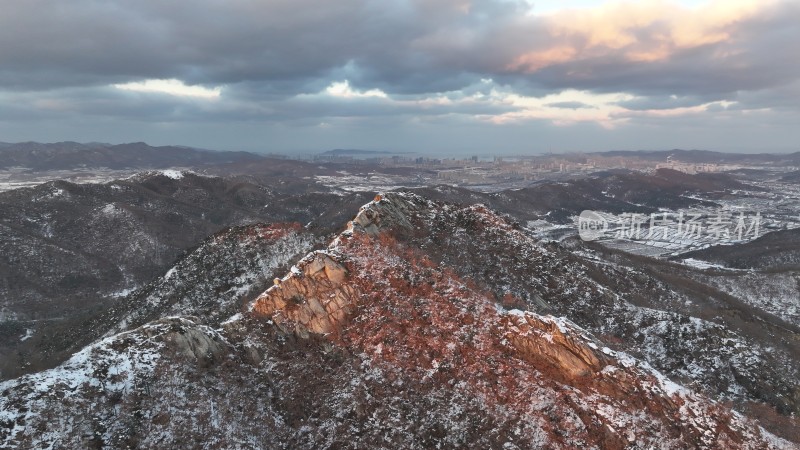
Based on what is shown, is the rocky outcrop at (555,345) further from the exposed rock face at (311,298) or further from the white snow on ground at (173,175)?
the white snow on ground at (173,175)

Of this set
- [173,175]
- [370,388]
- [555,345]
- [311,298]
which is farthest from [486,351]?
[173,175]

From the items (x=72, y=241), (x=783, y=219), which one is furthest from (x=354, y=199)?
(x=783, y=219)

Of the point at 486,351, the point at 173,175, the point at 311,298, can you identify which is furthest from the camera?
the point at 173,175

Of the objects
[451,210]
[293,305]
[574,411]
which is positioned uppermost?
[451,210]

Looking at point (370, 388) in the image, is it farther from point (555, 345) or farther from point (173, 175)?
point (173, 175)

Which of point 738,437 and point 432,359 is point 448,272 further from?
point 738,437

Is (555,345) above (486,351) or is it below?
above

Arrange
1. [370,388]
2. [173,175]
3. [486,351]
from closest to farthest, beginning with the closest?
[370,388], [486,351], [173,175]

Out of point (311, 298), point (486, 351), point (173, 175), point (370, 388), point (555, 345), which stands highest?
point (173, 175)
